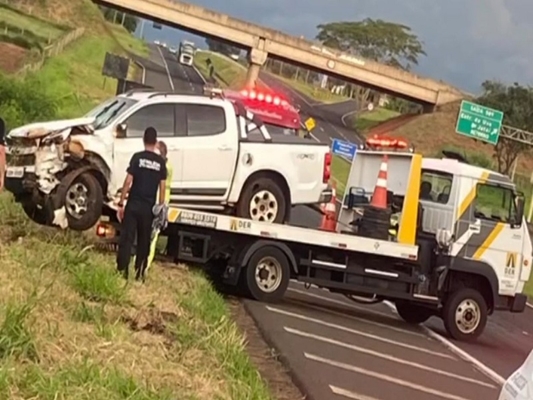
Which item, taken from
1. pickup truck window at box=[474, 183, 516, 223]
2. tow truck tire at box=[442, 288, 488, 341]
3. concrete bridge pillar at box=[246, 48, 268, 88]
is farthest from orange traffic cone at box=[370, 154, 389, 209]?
concrete bridge pillar at box=[246, 48, 268, 88]

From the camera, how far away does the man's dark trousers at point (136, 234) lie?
41.9ft

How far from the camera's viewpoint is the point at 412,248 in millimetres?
16844

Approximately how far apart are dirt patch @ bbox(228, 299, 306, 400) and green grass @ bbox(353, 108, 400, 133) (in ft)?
250

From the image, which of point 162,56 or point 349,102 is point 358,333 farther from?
point 349,102

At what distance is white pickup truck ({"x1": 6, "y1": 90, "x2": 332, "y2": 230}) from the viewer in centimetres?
1472

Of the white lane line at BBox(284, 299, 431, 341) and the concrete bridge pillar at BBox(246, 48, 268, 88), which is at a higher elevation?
the concrete bridge pillar at BBox(246, 48, 268, 88)

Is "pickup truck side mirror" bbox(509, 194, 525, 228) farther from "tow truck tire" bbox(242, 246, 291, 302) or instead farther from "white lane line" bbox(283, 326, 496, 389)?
"white lane line" bbox(283, 326, 496, 389)

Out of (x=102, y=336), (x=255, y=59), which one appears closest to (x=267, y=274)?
(x=102, y=336)

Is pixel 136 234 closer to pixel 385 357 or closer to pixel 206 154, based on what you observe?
pixel 206 154

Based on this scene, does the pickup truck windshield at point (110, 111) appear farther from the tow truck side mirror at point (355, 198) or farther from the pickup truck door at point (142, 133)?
the tow truck side mirror at point (355, 198)

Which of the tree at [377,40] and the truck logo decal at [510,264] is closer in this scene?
the truck logo decal at [510,264]

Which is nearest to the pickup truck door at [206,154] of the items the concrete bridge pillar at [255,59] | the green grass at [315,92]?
the concrete bridge pillar at [255,59]

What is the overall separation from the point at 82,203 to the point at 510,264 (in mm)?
6793

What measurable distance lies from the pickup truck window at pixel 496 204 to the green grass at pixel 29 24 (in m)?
55.5
